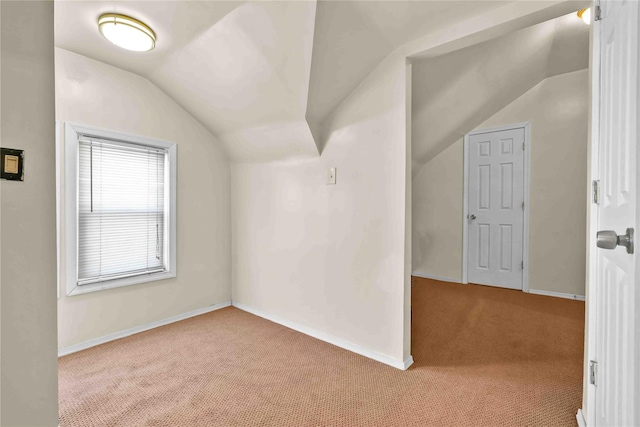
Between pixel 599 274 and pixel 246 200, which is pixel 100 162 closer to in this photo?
pixel 246 200

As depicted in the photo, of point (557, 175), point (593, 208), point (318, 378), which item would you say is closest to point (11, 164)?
point (318, 378)

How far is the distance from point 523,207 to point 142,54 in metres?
4.38

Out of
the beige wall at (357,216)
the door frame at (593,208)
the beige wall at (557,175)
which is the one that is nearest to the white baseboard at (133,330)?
the beige wall at (357,216)

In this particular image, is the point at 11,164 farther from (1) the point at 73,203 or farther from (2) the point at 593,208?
(2) the point at 593,208

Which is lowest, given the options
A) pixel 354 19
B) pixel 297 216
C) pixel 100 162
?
pixel 297 216

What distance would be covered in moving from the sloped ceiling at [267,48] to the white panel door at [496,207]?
8.68ft

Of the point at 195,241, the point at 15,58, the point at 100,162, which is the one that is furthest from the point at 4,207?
the point at 195,241

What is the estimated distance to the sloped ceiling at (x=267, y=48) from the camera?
174 centimetres

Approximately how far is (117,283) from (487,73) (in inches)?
158

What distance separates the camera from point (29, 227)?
92cm

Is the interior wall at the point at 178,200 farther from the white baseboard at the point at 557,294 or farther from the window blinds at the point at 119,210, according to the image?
the white baseboard at the point at 557,294

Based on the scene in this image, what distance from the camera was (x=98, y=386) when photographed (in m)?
1.81

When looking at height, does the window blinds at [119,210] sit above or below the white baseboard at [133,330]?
above

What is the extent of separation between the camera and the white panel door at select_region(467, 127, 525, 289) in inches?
149
